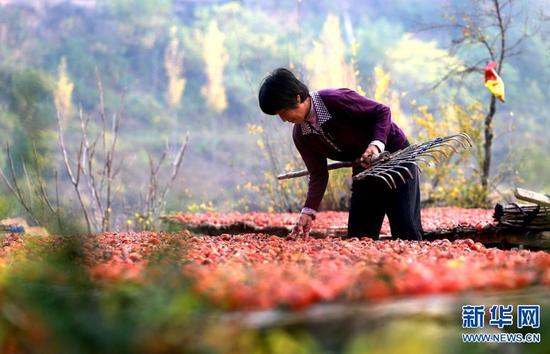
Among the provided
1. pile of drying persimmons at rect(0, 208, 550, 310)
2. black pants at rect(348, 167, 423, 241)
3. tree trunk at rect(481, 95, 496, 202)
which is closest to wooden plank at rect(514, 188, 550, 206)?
black pants at rect(348, 167, 423, 241)

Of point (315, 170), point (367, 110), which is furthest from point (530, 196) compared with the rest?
point (315, 170)

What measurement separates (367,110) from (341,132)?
5.9 inches

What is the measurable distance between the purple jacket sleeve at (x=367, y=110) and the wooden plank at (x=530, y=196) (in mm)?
570

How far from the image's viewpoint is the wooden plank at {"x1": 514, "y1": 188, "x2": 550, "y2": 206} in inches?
110

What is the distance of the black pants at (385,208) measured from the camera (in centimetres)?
321

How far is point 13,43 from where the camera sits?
40.4 ft

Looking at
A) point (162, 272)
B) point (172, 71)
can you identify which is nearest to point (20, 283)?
point (162, 272)

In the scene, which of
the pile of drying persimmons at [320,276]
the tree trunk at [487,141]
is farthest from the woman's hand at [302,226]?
the tree trunk at [487,141]

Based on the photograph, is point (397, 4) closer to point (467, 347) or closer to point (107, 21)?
point (107, 21)

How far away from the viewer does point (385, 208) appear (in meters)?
3.34

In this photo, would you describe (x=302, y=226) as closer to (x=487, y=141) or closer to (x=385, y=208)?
(x=385, y=208)

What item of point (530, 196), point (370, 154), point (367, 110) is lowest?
point (530, 196)

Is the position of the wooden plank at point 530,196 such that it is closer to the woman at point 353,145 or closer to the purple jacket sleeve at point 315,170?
the woman at point 353,145

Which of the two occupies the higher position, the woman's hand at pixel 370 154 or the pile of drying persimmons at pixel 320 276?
the woman's hand at pixel 370 154
